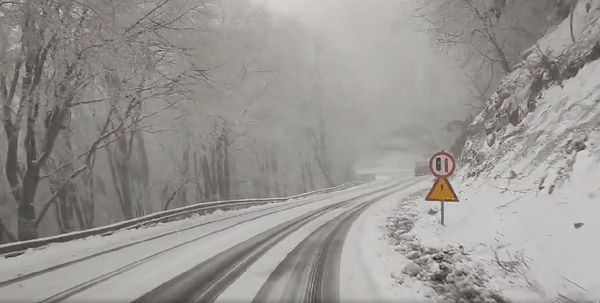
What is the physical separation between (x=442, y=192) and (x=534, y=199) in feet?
7.18

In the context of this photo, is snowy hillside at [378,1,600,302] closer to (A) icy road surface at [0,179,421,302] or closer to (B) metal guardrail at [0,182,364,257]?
(A) icy road surface at [0,179,421,302]

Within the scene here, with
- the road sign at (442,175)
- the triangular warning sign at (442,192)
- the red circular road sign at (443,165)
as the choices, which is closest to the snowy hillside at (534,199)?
the triangular warning sign at (442,192)

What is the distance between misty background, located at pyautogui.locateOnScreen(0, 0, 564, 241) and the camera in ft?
30.5

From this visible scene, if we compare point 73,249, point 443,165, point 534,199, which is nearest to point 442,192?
point 443,165

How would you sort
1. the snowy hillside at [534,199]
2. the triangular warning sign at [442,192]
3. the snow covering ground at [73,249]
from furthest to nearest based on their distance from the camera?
the triangular warning sign at [442,192]
the snow covering ground at [73,249]
the snowy hillside at [534,199]

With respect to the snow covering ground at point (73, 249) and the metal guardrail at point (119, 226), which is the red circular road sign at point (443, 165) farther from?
the metal guardrail at point (119, 226)

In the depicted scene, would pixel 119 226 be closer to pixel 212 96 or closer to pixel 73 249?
pixel 73 249

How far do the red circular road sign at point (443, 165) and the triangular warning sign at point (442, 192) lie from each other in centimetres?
16

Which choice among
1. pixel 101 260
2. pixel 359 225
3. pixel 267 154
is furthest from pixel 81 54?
pixel 267 154

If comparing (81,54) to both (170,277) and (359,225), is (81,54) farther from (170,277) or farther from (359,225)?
(359,225)

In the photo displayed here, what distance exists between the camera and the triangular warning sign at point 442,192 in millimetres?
8867

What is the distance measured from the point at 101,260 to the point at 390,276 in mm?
5719

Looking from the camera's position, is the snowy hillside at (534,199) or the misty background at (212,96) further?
the misty background at (212,96)

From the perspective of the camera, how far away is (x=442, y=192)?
29.5 feet
